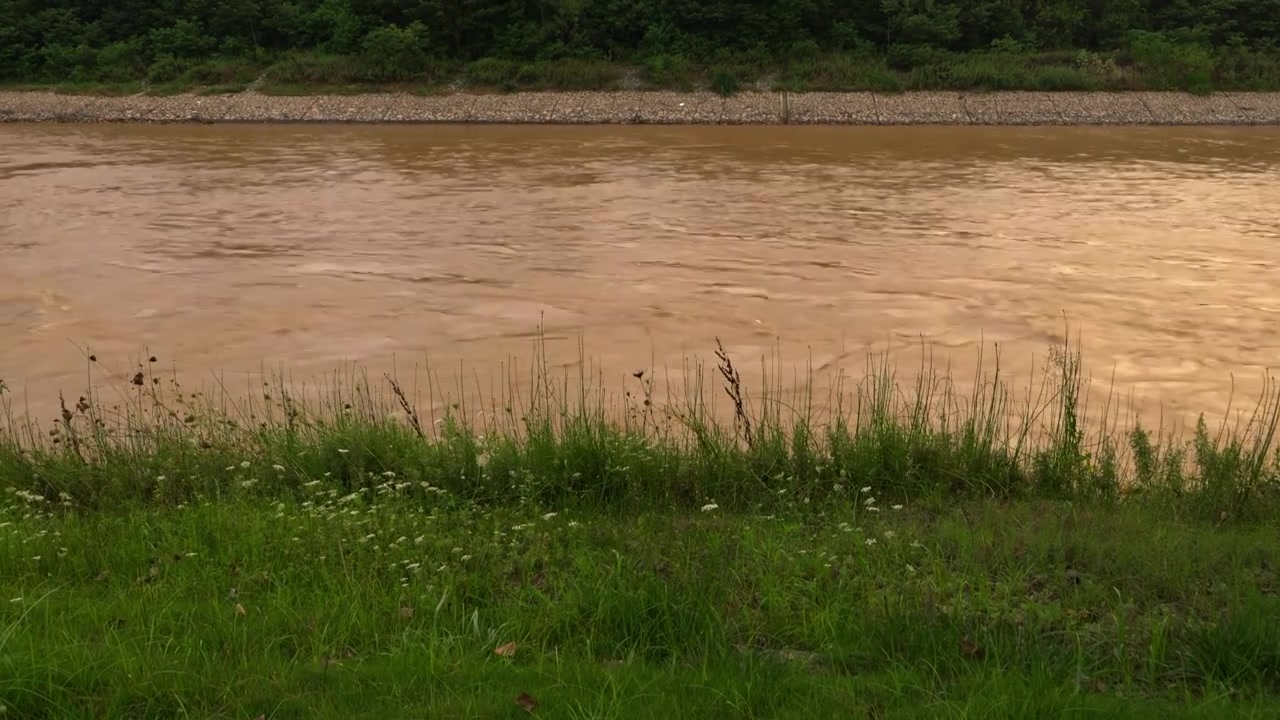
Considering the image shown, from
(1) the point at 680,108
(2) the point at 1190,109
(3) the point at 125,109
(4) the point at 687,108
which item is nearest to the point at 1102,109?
(2) the point at 1190,109

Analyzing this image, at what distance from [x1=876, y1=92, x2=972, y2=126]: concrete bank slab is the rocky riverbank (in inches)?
1.2

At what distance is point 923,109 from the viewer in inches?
1516

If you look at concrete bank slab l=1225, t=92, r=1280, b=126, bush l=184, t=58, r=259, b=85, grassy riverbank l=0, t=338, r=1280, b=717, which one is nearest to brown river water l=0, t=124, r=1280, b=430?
grassy riverbank l=0, t=338, r=1280, b=717

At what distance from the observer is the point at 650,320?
14.3 meters

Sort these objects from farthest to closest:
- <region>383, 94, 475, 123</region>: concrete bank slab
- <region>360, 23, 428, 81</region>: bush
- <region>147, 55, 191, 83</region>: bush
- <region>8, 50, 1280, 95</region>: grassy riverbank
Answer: <region>147, 55, 191, 83</region>: bush
<region>360, 23, 428, 81</region>: bush
<region>8, 50, 1280, 95</region>: grassy riverbank
<region>383, 94, 475, 123</region>: concrete bank slab

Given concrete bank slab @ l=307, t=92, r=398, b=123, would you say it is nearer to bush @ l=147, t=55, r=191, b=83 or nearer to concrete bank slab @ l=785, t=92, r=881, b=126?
bush @ l=147, t=55, r=191, b=83

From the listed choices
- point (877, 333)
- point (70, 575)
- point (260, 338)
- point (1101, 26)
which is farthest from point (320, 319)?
point (1101, 26)

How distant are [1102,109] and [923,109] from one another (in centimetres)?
544

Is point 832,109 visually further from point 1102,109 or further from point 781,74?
point 1102,109

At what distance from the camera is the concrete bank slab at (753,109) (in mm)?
38344

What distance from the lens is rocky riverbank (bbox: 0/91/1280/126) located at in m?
38.2

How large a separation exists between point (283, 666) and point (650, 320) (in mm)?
10204

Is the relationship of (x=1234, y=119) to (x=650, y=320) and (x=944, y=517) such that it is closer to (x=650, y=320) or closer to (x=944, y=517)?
(x=650, y=320)

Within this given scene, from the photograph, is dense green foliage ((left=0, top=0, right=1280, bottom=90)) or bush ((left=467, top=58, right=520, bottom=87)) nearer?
dense green foliage ((left=0, top=0, right=1280, bottom=90))
